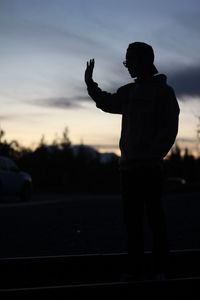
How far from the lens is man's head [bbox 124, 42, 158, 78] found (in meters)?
4.99

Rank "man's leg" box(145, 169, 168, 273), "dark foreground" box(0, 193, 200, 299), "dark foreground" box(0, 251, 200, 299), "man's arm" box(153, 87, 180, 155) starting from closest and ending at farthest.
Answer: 1. "dark foreground" box(0, 193, 200, 299)
2. "man's arm" box(153, 87, 180, 155)
3. "man's leg" box(145, 169, 168, 273)
4. "dark foreground" box(0, 251, 200, 299)

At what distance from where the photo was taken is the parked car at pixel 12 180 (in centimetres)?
2388

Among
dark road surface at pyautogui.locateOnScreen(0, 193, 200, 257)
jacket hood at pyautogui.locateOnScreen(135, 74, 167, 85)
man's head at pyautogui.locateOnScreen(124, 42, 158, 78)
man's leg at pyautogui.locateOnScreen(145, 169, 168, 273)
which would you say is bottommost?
dark road surface at pyautogui.locateOnScreen(0, 193, 200, 257)

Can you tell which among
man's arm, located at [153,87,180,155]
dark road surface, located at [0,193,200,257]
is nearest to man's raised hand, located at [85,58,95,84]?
man's arm, located at [153,87,180,155]

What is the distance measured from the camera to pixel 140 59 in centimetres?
500

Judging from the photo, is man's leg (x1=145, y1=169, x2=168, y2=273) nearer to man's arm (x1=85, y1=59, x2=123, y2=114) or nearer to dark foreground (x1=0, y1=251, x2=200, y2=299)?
dark foreground (x1=0, y1=251, x2=200, y2=299)

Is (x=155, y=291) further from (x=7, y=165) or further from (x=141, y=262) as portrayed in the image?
(x=7, y=165)

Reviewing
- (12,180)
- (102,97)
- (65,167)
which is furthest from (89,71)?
(65,167)

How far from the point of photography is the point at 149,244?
9484 millimetres

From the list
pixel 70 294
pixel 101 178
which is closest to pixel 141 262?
pixel 70 294

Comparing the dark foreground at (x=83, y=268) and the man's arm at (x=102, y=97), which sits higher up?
the man's arm at (x=102, y=97)

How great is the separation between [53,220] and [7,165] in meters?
10.0

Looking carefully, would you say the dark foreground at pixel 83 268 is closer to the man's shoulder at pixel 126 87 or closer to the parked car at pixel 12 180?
the man's shoulder at pixel 126 87

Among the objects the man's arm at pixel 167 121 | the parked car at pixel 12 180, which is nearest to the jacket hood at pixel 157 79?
the man's arm at pixel 167 121
